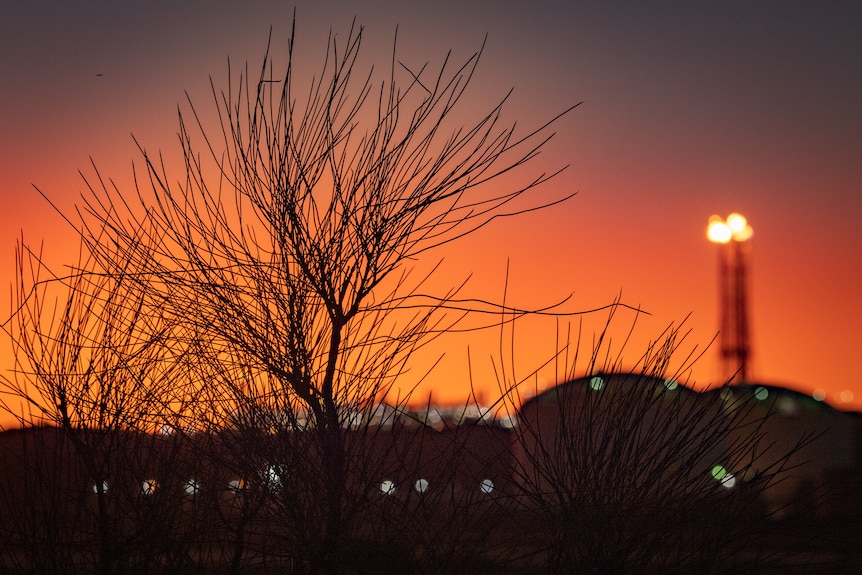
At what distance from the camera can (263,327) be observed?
5.74m

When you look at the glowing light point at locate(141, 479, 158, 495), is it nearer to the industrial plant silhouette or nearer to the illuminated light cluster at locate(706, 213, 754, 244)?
the industrial plant silhouette

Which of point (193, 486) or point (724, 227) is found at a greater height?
point (724, 227)

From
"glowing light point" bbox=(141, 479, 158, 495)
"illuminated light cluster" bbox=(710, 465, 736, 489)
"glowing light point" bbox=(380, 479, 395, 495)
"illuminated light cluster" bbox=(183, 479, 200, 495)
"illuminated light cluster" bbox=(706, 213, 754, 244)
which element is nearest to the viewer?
"illuminated light cluster" bbox=(710, 465, 736, 489)

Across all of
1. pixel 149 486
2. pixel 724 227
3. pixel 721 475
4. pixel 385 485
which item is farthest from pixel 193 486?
pixel 724 227

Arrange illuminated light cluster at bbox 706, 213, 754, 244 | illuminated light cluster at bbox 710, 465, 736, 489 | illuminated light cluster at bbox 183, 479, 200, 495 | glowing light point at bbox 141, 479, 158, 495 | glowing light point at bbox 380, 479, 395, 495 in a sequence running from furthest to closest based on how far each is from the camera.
Answer: 1. illuminated light cluster at bbox 706, 213, 754, 244
2. glowing light point at bbox 141, 479, 158, 495
3. illuminated light cluster at bbox 183, 479, 200, 495
4. glowing light point at bbox 380, 479, 395, 495
5. illuminated light cluster at bbox 710, 465, 736, 489

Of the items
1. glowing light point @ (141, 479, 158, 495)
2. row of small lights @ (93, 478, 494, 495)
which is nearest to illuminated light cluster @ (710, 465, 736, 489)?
row of small lights @ (93, 478, 494, 495)

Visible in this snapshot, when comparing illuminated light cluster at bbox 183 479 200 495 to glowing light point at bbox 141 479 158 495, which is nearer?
illuminated light cluster at bbox 183 479 200 495

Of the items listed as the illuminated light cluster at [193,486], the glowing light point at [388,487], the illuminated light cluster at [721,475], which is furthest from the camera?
the illuminated light cluster at [193,486]

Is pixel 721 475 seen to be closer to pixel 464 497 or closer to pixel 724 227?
pixel 464 497

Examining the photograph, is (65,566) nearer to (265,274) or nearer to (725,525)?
(265,274)

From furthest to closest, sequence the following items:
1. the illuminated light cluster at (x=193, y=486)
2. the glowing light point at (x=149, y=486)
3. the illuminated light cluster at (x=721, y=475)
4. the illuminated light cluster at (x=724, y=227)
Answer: the illuminated light cluster at (x=724, y=227)
the glowing light point at (x=149, y=486)
the illuminated light cluster at (x=193, y=486)
the illuminated light cluster at (x=721, y=475)

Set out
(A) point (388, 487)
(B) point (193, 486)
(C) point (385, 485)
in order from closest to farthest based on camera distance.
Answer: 1. (A) point (388, 487)
2. (B) point (193, 486)
3. (C) point (385, 485)

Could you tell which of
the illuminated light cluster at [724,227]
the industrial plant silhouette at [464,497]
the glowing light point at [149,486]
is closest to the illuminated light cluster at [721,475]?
the industrial plant silhouette at [464,497]

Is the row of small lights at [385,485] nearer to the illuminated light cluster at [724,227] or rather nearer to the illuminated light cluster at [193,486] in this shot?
the illuminated light cluster at [193,486]
